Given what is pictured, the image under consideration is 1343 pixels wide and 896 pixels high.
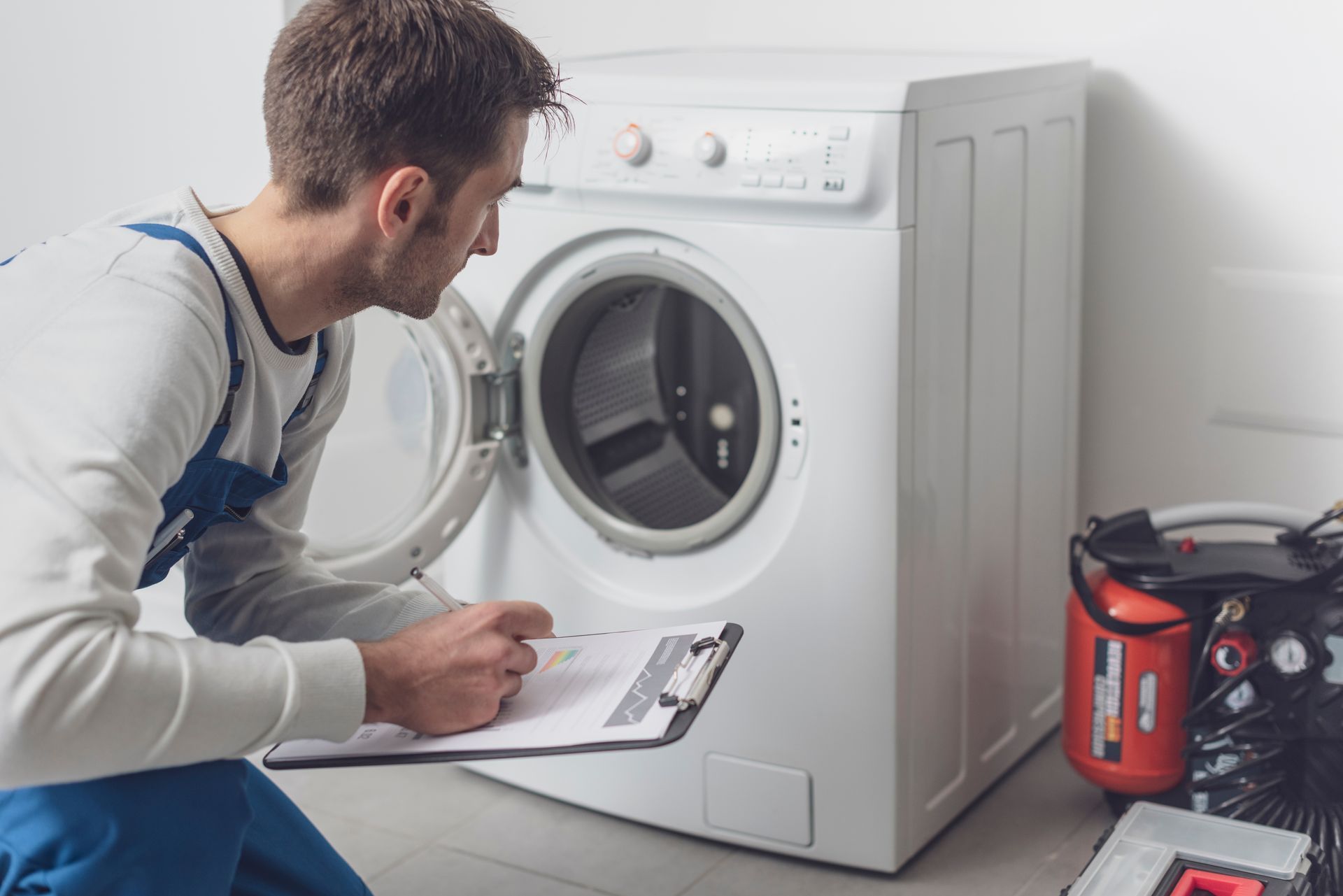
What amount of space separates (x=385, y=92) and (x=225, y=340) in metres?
0.23

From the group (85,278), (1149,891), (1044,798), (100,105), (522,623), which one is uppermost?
(100,105)

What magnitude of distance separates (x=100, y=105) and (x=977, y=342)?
1.52 metres

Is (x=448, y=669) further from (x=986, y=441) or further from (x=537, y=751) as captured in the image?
(x=986, y=441)

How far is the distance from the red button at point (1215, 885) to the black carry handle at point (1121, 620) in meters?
0.38

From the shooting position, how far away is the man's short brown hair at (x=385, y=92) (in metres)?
1.04

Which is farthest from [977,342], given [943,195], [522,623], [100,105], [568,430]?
[100,105]

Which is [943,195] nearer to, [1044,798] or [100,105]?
[1044,798]

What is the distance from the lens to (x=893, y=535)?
1630mm

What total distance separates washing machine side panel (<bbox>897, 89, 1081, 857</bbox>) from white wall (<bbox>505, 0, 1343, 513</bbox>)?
0.33 ft

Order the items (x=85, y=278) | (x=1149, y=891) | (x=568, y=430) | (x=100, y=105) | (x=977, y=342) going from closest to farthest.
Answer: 1. (x=85, y=278)
2. (x=1149, y=891)
3. (x=977, y=342)
4. (x=568, y=430)
5. (x=100, y=105)

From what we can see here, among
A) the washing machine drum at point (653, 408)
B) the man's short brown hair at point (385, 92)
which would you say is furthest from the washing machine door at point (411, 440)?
the man's short brown hair at point (385, 92)

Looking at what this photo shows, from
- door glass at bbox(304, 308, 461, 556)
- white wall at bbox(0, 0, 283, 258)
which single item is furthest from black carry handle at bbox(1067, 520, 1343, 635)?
white wall at bbox(0, 0, 283, 258)

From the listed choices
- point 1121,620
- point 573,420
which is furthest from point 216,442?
point 1121,620

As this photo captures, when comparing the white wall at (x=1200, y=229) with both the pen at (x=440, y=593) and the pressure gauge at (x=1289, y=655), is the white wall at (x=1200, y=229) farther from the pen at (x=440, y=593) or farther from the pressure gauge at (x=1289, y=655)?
the pen at (x=440, y=593)
